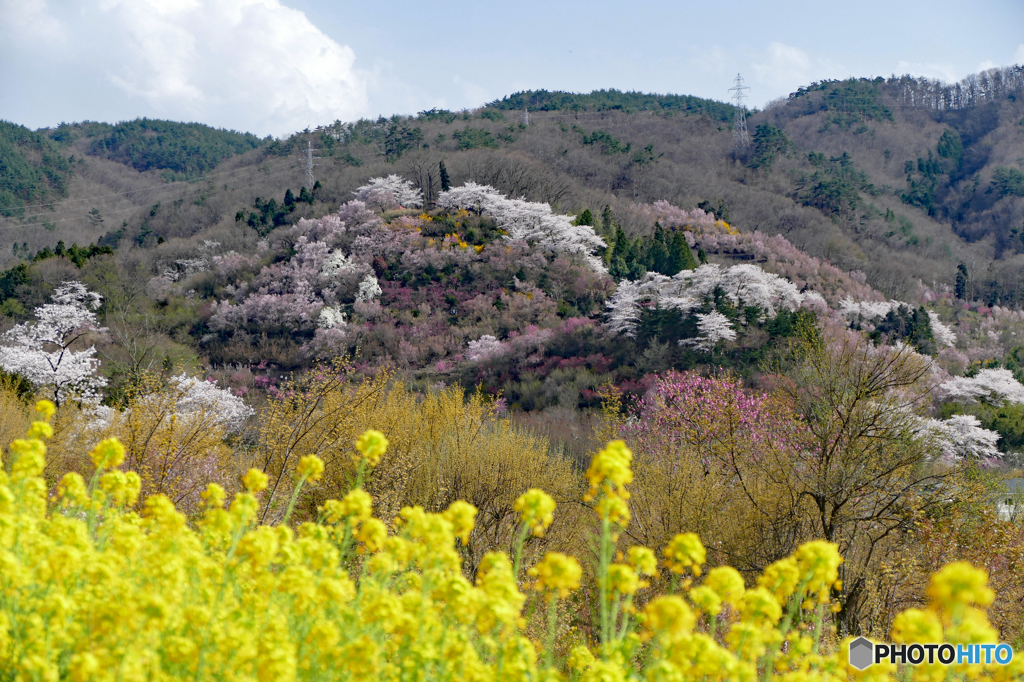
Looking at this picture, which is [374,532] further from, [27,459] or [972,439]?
[972,439]

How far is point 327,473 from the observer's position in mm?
9875

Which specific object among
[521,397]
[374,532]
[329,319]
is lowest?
[521,397]

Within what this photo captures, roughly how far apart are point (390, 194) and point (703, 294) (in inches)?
800

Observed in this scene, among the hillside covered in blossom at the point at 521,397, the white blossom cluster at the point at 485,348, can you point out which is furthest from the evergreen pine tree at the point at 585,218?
the white blossom cluster at the point at 485,348

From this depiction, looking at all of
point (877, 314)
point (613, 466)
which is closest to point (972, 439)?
point (877, 314)

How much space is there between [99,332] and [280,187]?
33.9 m

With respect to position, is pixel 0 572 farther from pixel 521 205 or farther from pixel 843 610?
pixel 521 205

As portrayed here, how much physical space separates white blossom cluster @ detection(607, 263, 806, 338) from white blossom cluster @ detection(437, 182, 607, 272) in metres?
6.25

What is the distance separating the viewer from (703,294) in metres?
23.0

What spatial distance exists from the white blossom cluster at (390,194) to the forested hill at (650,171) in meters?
1.55

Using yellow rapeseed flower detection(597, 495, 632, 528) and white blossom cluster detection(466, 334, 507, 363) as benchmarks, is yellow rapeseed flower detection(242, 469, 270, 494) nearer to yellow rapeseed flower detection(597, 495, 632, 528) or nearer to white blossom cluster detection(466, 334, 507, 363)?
yellow rapeseed flower detection(597, 495, 632, 528)

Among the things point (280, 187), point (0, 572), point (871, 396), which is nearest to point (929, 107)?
point (280, 187)

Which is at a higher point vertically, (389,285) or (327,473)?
(389,285)

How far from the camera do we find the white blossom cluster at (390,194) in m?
36.0
